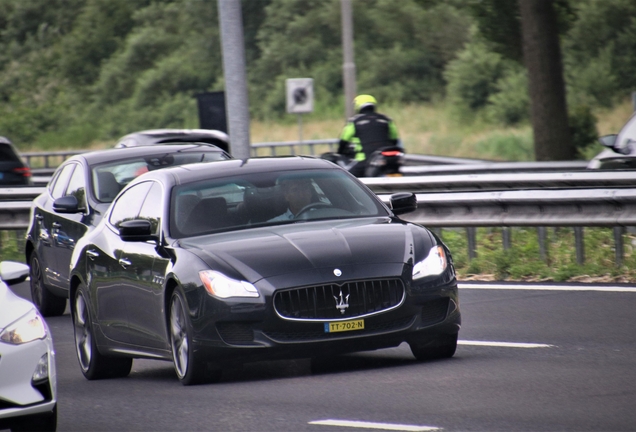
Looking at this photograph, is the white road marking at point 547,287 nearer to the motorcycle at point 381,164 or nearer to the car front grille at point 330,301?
the car front grille at point 330,301

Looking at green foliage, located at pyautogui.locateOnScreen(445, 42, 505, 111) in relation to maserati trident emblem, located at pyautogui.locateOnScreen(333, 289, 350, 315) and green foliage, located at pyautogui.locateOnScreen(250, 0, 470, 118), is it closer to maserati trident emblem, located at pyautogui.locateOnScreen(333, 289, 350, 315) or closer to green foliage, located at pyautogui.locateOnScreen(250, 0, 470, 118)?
green foliage, located at pyautogui.locateOnScreen(250, 0, 470, 118)

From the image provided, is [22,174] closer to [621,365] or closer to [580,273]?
[580,273]

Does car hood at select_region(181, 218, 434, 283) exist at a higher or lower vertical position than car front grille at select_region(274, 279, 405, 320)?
higher

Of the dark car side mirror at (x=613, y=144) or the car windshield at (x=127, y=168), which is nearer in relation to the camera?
the car windshield at (x=127, y=168)

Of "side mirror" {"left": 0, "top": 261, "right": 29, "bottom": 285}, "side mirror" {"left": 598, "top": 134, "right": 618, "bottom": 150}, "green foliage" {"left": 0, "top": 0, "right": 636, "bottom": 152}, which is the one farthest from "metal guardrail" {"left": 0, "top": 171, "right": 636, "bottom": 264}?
"green foliage" {"left": 0, "top": 0, "right": 636, "bottom": 152}

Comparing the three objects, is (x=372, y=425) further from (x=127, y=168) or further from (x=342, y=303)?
(x=127, y=168)

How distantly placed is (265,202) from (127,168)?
4.36m

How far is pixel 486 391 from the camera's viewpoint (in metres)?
7.78

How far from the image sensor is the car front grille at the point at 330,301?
8406mm

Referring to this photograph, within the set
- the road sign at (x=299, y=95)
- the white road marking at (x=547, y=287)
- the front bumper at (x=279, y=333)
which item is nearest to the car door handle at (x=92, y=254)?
the front bumper at (x=279, y=333)

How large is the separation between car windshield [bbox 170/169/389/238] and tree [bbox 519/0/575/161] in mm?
15587

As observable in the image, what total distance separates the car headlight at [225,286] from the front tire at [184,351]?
27 centimetres

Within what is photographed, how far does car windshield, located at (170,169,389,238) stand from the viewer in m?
9.35

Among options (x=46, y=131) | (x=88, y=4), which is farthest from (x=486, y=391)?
(x=88, y=4)
